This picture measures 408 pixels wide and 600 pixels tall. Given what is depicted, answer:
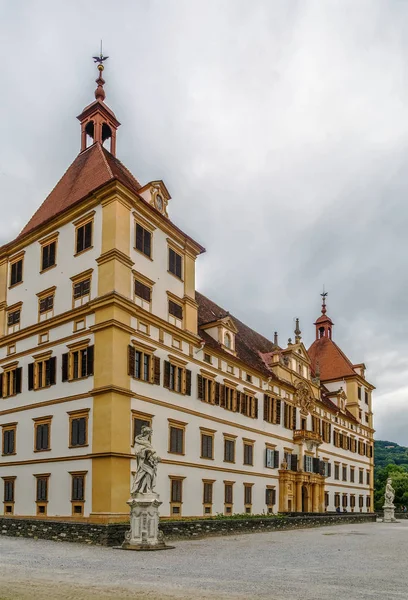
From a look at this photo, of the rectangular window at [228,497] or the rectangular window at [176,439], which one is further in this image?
the rectangular window at [228,497]

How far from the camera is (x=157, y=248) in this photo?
34.5 metres

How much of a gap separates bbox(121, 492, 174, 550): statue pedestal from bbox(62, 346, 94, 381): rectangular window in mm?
9394

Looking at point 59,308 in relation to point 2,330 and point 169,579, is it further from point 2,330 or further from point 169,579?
point 169,579

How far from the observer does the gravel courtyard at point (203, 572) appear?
12172 millimetres

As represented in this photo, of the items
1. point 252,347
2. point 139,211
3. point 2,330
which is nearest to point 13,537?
point 2,330

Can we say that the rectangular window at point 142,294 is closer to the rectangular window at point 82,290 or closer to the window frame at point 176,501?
the rectangular window at point 82,290

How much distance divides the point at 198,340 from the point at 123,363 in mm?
7348

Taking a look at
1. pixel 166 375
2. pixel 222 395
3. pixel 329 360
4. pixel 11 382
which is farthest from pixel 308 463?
pixel 11 382

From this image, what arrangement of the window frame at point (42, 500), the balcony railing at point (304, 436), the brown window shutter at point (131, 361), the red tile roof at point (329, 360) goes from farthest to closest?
the red tile roof at point (329, 360) → the balcony railing at point (304, 436) → the window frame at point (42, 500) → the brown window shutter at point (131, 361)

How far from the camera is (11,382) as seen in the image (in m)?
35.4

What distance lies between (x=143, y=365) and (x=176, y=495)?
7.03m

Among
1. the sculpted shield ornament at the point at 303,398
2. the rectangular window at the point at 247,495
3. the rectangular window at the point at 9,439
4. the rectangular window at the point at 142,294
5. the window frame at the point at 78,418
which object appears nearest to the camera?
the window frame at the point at 78,418

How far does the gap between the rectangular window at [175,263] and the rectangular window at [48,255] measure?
6.24 metres

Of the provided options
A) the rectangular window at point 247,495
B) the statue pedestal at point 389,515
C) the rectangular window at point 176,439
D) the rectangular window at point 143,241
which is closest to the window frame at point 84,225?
the rectangular window at point 143,241
